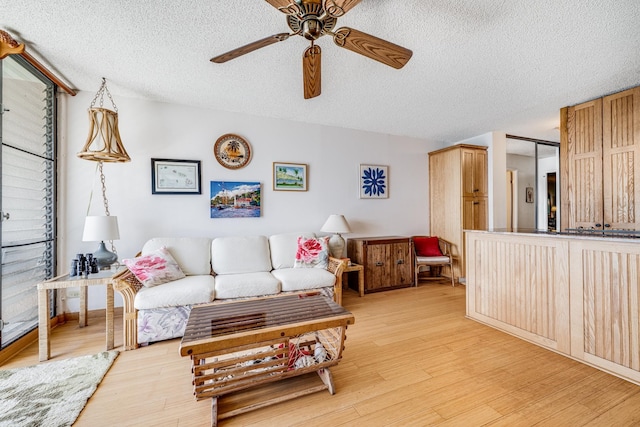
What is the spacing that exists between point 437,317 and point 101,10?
3775 mm

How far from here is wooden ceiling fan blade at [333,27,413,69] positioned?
154cm

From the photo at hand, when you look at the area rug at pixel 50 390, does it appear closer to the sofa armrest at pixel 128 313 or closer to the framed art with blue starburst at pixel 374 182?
the sofa armrest at pixel 128 313

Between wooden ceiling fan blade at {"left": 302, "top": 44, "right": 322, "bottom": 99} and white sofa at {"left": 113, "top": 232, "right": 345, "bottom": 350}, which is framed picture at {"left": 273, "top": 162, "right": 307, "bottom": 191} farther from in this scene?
wooden ceiling fan blade at {"left": 302, "top": 44, "right": 322, "bottom": 99}

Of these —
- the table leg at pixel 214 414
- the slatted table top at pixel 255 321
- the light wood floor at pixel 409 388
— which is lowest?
the light wood floor at pixel 409 388

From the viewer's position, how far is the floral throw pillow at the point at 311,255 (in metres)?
3.22

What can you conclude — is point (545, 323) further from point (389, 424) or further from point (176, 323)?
point (176, 323)

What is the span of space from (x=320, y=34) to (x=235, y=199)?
7.81 feet

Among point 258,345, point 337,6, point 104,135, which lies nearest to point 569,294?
point 258,345

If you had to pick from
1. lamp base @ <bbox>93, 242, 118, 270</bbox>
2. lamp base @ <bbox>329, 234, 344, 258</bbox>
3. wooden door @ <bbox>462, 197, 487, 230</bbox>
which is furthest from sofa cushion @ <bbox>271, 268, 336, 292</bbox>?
wooden door @ <bbox>462, 197, 487, 230</bbox>

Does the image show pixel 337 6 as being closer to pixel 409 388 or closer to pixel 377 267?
pixel 409 388

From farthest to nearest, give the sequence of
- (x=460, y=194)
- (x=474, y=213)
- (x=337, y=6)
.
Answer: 1. (x=474, y=213)
2. (x=460, y=194)
3. (x=337, y=6)

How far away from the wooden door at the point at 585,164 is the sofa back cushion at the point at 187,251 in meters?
4.48

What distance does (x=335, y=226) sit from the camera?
11.9ft

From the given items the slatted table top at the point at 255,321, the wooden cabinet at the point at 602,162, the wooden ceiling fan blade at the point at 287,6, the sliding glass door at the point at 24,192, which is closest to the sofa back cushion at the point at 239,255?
the slatted table top at the point at 255,321
